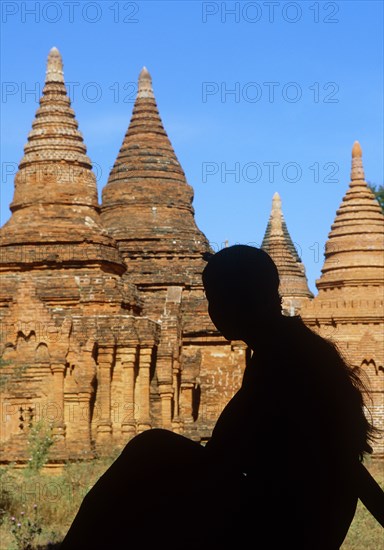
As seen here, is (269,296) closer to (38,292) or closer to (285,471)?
(285,471)

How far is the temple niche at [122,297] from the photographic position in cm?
2038

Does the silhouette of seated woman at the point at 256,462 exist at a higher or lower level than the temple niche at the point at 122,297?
lower

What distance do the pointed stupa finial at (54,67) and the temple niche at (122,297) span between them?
3 centimetres

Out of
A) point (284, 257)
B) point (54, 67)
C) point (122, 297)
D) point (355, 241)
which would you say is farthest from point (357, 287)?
point (284, 257)

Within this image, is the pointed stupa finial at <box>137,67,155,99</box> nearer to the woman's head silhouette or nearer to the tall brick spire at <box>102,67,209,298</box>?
the tall brick spire at <box>102,67,209,298</box>

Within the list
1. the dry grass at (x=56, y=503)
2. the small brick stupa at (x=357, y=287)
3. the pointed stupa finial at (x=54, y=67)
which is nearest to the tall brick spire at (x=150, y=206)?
the small brick stupa at (x=357, y=287)

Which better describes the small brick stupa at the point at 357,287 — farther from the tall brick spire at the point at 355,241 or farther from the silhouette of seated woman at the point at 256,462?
the silhouette of seated woman at the point at 256,462

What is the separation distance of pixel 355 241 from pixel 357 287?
50.5 inches

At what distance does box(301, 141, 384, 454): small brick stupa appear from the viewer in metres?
25.4

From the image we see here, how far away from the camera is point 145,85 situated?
30375 millimetres

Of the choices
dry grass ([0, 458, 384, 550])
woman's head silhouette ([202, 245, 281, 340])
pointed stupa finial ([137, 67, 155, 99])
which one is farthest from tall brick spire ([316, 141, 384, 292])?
woman's head silhouette ([202, 245, 281, 340])

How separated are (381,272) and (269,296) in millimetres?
24295

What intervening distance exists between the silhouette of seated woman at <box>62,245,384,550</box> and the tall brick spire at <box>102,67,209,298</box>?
902 inches

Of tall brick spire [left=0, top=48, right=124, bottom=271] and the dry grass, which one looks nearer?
the dry grass
